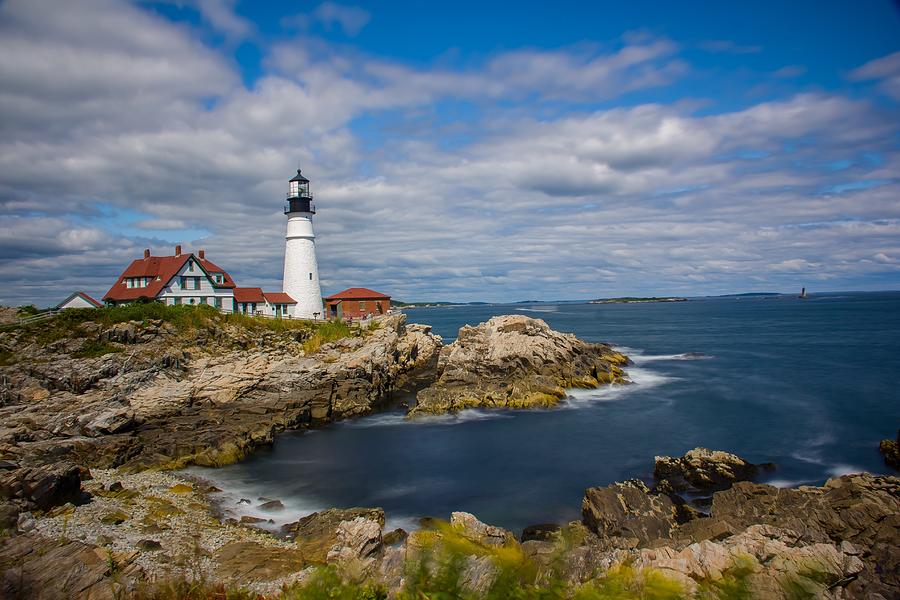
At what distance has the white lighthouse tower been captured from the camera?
38.4 metres

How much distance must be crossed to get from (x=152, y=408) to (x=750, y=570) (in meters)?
23.4

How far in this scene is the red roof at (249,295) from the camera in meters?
38.8

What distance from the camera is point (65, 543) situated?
8633mm

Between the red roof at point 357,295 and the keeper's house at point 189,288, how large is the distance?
7.10m

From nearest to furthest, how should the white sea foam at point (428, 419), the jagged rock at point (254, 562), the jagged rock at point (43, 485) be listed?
the jagged rock at point (254, 562) < the jagged rock at point (43, 485) < the white sea foam at point (428, 419)

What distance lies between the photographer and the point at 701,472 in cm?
1587

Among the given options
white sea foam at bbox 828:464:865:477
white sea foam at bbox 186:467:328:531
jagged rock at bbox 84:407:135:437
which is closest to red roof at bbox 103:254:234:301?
jagged rock at bbox 84:407:135:437

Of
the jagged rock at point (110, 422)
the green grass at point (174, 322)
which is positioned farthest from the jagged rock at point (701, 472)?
the green grass at point (174, 322)

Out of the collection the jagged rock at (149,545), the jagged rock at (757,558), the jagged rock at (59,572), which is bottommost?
the jagged rock at (149,545)

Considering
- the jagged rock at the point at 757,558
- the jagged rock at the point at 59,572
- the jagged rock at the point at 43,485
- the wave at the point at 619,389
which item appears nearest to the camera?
the jagged rock at the point at 59,572

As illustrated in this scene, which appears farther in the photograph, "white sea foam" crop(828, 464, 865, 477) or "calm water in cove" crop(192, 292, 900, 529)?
"white sea foam" crop(828, 464, 865, 477)

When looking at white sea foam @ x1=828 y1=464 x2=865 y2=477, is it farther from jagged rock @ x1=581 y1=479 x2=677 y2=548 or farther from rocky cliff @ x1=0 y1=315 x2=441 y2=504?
rocky cliff @ x1=0 y1=315 x2=441 y2=504

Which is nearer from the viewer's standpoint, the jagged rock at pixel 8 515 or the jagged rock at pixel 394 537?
the jagged rock at pixel 8 515

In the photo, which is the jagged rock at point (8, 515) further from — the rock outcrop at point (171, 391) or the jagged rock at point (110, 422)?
the jagged rock at point (110, 422)
